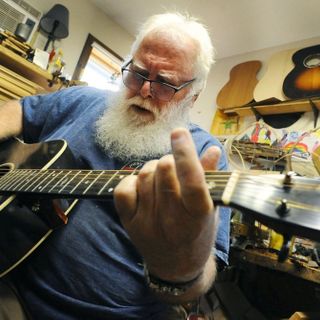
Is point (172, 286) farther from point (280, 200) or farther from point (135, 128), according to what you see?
point (135, 128)

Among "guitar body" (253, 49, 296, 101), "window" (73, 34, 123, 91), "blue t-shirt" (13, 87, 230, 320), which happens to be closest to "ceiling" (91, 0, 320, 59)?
"guitar body" (253, 49, 296, 101)

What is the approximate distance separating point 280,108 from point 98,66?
1.83 m

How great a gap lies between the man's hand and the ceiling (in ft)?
7.61

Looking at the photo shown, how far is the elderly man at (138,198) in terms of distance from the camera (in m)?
0.41

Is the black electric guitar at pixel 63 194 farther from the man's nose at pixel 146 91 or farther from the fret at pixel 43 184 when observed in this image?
the man's nose at pixel 146 91

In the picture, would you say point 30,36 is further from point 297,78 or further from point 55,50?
point 297,78

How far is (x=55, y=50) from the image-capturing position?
2.54 m

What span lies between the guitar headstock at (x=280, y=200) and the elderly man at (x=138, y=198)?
44mm

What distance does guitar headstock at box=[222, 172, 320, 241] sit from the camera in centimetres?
30

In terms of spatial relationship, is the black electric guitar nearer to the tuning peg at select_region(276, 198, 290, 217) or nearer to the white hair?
the tuning peg at select_region(276, 198, 290, 217)

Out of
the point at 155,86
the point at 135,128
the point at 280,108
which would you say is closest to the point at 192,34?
the point at 155,86

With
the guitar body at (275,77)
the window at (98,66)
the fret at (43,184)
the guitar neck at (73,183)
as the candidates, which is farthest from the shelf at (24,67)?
the guitar body at (275,77)

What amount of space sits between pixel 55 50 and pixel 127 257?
7.72 ft

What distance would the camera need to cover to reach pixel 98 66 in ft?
9.89
